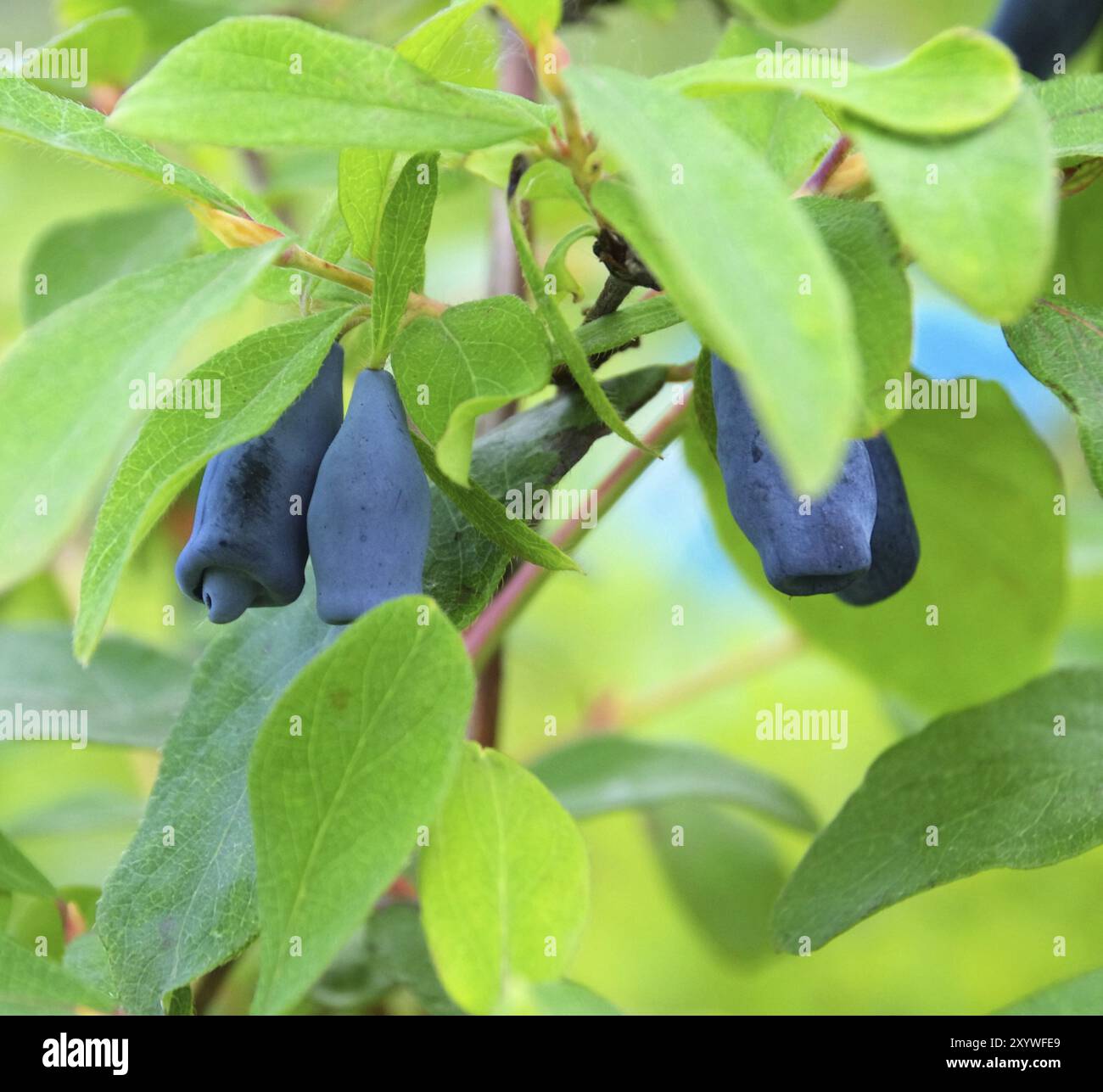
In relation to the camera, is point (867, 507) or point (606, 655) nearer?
point (867, 507)

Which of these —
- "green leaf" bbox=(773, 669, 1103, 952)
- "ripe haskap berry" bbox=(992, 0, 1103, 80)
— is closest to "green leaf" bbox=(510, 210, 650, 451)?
"green leaf" bbox=(773, 669, 1103, 952)

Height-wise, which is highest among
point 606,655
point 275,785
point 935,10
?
point 935,10

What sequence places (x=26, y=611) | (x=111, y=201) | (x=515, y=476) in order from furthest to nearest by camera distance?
1. (x=111, y=201)
2. (x=26, y=611)
3. (x=515, y=476)

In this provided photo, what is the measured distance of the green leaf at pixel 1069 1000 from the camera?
15.3 inches

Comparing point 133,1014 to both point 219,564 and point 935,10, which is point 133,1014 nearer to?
point 219,564

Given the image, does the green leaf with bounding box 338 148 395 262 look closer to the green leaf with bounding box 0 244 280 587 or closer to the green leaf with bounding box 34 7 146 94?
the green leaf with bounding box 0 244 280 587

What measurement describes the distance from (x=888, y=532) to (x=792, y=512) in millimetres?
88

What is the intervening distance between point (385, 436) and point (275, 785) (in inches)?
3.9

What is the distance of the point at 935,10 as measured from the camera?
3.52 ft

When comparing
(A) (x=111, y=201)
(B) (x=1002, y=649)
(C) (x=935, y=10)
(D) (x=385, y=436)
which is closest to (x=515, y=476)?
(D) (x=385, y=436)

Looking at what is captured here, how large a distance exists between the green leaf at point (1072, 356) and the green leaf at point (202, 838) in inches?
10.2

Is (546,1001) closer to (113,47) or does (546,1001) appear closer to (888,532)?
(888,532)

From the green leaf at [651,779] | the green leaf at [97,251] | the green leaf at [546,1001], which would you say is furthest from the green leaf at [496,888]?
the green leaf at [97,251]

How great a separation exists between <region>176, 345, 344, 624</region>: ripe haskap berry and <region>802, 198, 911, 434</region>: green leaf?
16 centimetres
